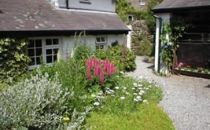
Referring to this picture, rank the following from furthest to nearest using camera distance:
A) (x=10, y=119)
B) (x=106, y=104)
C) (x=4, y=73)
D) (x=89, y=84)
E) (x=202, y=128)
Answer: (x=4, y=73), (x=89, y=84), (x=106, y=104), (x=202, y=128), (x=10, y=119)

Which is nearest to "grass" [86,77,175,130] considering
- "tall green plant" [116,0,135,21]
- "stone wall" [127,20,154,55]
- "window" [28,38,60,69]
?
"window" [28,38,60,69]

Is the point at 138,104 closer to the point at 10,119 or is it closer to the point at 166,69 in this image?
the point at 10,119

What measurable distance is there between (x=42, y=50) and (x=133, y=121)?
20.0 ft

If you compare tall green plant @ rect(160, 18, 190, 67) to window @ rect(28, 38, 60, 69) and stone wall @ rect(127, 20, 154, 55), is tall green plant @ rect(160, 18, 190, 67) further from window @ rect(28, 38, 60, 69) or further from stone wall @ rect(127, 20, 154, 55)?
stone wall @ rect(127, 20, 154, 55)

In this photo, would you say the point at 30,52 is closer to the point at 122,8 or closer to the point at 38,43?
the point at 38,43

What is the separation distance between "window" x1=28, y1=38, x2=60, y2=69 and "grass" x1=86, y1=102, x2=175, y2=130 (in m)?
5.00

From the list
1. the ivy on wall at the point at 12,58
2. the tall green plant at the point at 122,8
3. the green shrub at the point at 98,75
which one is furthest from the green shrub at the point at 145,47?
the green shrub at the point at 98,75

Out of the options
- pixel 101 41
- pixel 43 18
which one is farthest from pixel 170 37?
pixel 43 18

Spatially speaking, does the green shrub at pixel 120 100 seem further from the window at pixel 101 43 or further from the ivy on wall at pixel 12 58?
the window at pixel 101 43

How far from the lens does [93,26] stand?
11828mm

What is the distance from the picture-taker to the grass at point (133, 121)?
4992 millimetres

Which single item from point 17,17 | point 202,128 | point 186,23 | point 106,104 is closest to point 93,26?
point 17,17

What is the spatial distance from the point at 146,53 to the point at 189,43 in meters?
8.68

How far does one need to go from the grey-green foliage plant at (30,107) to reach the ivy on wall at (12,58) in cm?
414
